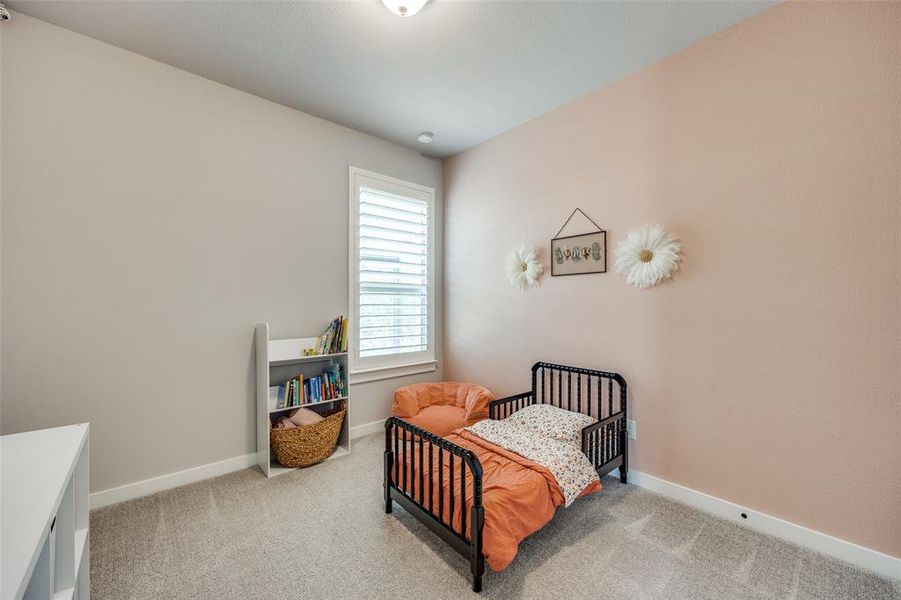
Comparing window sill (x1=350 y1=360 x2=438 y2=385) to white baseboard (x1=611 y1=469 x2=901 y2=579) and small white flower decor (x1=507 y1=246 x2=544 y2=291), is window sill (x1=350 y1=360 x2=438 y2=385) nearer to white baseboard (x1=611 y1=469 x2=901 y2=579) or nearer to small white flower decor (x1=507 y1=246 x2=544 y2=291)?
small white flower decor (x1=507 y1=246 x2=544 y2=291)

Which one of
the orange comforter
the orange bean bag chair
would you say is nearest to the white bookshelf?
the orange bean bag chair

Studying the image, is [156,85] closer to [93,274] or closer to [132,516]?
[93,274]

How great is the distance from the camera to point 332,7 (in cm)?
196

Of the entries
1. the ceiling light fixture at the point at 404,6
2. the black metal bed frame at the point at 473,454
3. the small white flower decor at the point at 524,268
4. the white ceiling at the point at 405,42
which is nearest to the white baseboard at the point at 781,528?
the black metal bed frame at the point at 473,454

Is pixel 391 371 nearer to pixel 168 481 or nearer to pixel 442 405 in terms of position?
pixel 442 405

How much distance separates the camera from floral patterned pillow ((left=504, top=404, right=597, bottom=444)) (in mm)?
2344

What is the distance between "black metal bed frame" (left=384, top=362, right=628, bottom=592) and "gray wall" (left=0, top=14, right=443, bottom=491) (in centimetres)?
136

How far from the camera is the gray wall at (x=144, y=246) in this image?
2.07 meters

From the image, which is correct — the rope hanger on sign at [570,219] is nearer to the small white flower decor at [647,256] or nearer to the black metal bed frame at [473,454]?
the small white flower decor at [647,256]

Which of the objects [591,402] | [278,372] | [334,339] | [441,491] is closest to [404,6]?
[334,339]

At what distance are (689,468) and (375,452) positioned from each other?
2170mm

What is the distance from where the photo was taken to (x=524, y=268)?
3.19m

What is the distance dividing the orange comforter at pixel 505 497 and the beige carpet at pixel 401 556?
0.59ft

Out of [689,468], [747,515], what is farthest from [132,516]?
[747,515]
